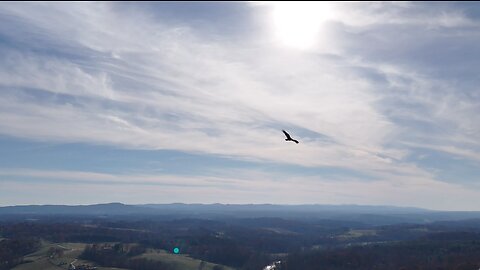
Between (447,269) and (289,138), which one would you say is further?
(447,269)

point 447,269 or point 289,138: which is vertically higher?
point 289,138

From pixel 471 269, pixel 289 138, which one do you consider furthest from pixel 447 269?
pixel 289 138

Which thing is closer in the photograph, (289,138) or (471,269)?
(289,138)

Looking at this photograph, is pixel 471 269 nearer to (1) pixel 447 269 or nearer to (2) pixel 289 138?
(1) pixel 447 269

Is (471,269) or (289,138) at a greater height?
(289,138)
